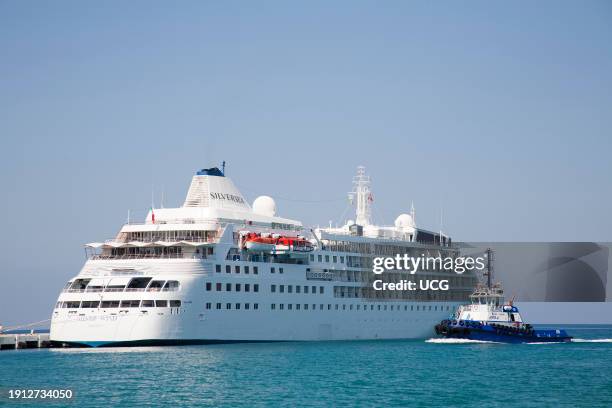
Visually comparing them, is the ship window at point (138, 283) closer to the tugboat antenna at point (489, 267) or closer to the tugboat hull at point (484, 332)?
the tugboat hull at point (484, 332)

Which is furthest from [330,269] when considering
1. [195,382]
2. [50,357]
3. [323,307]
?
[195,382]

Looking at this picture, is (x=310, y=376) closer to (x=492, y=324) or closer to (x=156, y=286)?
(x=156, y=286)

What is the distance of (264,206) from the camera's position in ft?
279

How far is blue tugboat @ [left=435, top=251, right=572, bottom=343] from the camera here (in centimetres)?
8531

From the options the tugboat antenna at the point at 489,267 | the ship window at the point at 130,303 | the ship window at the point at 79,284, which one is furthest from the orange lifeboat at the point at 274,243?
the tugboat antenna at the point at 489,267

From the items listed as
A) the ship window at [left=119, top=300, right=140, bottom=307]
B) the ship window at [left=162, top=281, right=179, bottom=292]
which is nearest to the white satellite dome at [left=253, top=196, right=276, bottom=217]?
the ship window at [left=162, top=281, right=179, bottom=292]

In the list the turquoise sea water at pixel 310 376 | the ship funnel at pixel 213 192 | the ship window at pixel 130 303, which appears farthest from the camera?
the ship funnel at pixel 213 192

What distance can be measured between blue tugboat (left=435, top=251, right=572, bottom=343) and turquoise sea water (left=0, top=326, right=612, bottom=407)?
9164mm

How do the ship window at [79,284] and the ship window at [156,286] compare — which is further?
the ship window at [79,284]

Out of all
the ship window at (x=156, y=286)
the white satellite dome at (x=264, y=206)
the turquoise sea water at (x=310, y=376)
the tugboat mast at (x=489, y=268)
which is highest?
the white satellite dome at (x=264, y=206)

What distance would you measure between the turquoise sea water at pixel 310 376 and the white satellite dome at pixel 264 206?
1303 centimetres

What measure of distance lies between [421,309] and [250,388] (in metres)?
44.3

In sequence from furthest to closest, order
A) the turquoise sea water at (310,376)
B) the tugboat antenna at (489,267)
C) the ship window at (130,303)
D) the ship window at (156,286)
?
the tugboat antenna at (489,267) < the ship window at (156,286) < the ship window at (130,303) < the turquoise sea water at (310,376)

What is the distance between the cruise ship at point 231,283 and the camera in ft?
228
